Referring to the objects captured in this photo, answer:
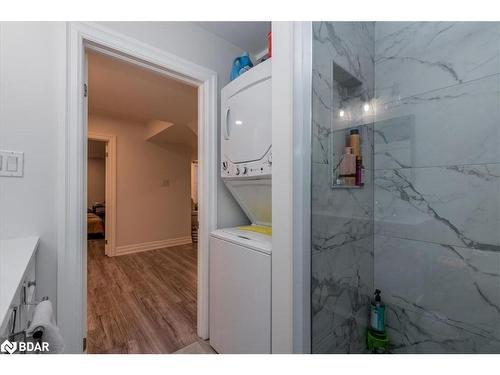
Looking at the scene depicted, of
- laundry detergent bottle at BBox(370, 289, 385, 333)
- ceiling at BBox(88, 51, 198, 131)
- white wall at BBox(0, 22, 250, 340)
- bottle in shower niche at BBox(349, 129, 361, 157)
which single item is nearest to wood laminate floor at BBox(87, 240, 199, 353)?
white wall at BBox(0, 22, 250, 340)

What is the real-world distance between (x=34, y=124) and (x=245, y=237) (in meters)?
1.16

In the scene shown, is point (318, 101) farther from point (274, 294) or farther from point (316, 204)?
point (274, 294)

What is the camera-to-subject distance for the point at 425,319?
1.18 metres

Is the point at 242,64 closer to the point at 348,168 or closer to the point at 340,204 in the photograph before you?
the point at 348,168

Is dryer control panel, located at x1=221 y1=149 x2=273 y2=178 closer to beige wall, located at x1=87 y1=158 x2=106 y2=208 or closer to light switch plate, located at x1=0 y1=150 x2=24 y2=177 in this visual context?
light switch plate, located at x1=0 y1=150 x2=24 y2=177

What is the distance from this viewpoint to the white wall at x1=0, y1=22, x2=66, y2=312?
3.12ft

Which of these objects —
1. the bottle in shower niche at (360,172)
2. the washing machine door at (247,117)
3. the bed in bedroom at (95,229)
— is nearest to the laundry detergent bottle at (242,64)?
the washing machine door at (247,117)

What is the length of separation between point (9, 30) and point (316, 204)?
1.54 metres

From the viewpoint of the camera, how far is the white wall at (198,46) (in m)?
1.33

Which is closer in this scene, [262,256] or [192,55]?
[262,256]

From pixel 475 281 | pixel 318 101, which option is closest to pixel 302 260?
pixel 318 101

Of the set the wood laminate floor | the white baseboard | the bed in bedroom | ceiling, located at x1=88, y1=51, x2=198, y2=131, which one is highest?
ceiling, located at x1=88, y1=51, x2=198, y2=131

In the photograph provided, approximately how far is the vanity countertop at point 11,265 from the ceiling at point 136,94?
53.5 inches

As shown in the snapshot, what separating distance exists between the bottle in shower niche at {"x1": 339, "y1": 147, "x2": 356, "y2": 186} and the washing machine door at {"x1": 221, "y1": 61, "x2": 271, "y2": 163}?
1.31 ft
